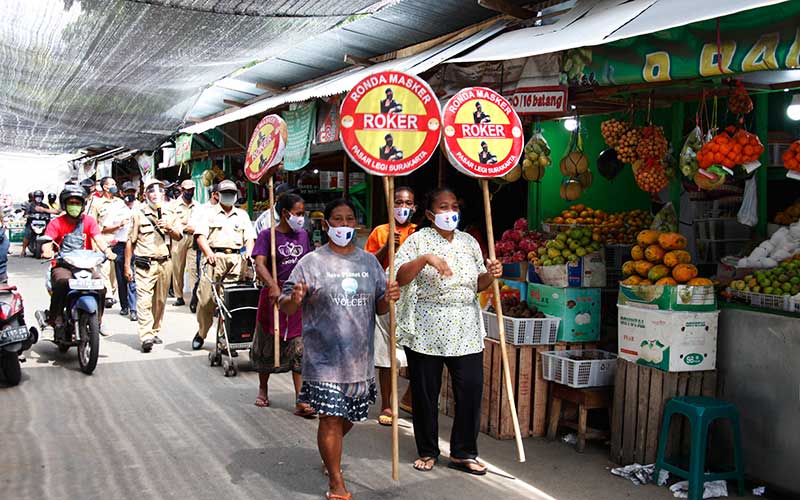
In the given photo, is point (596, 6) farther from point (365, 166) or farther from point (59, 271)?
point (59, 271)

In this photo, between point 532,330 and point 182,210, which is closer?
point 532,330

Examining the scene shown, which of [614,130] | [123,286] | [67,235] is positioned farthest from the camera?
[123,286]

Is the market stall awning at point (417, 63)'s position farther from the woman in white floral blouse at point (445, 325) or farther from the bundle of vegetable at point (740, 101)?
the bundle of vegetable at point (740, 101)

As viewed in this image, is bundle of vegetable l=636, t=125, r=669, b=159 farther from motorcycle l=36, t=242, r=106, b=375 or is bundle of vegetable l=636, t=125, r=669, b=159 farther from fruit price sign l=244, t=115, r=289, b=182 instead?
motorcycle l=36, t=242, r=106, b=375

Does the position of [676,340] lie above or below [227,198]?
below

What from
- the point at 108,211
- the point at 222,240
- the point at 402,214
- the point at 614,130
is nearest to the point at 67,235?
the point at 222,240

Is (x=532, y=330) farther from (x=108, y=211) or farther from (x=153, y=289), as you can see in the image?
(x=108, y=211)

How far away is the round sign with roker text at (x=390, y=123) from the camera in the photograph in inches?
176

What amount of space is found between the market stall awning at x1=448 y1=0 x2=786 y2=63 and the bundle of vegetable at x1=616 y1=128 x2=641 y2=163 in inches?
42.0

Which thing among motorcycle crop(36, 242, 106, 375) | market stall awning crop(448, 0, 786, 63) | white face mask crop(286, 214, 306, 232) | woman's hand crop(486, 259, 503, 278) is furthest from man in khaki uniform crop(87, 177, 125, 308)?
woman's hand crop(486, 259, 503, 278)

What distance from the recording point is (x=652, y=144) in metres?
6.00

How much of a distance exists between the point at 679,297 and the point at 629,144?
168 cm

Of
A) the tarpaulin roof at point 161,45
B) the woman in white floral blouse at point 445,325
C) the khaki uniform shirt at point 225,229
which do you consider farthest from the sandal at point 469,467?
the khaki uniform shirt at point 225,229

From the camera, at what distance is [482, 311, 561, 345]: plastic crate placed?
5.83 m
